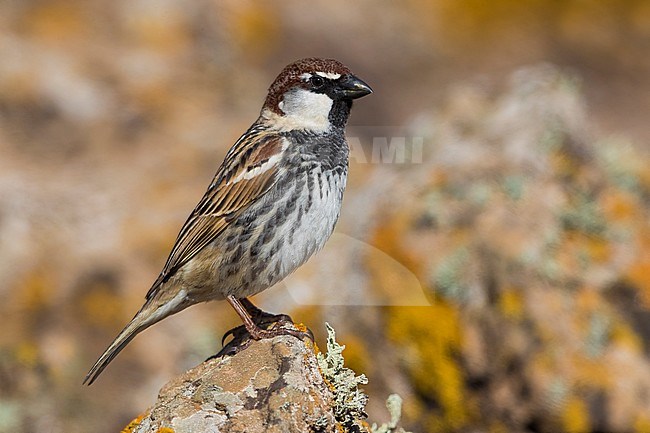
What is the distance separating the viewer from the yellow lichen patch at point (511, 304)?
722 cm

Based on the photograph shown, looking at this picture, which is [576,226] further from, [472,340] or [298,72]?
[298,72]

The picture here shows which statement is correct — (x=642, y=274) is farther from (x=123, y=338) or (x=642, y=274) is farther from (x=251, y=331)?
(x=123, y=338)

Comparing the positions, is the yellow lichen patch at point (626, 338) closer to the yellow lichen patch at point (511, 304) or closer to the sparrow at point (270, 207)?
the yellow lichen patch at point (511, 304)

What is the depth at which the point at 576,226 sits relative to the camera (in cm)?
786

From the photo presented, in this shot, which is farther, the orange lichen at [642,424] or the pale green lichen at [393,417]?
the orange lichen at [642,424]

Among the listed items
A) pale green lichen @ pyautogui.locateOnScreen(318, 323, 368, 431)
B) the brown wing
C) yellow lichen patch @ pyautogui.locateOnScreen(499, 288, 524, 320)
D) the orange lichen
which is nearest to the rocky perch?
pale green lichen @ pyautogui.locateOnScreen(318, 323, 368, 431)

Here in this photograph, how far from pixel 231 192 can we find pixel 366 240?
2.79 meters

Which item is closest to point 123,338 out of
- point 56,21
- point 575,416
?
point 575,416

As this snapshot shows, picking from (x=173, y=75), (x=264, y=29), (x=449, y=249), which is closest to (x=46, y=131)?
(x=173, y=75)

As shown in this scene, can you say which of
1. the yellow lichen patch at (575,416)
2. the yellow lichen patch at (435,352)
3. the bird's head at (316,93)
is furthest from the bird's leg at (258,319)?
the yellow lichen patch at (575,416)

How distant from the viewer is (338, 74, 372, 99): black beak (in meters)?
5.30

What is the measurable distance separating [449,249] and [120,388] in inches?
122

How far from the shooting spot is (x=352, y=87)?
5336 millimetres

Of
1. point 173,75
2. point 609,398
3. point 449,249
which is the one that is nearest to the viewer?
point 609,398
